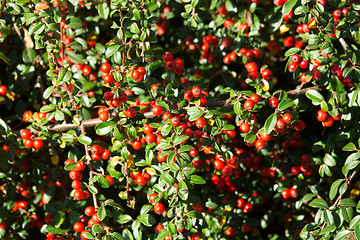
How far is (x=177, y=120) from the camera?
6.58 ft


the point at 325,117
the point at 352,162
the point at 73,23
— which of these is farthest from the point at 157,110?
the point at 352,162

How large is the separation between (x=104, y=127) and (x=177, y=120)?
41cm

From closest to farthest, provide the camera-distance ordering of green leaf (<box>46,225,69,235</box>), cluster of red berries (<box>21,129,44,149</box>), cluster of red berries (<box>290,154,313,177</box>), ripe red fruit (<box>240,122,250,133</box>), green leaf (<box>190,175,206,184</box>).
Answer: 1. green leaf (<box>190,175,206,184</box>)
2. ripe red fruit (<box>240,122,250,133</box>)
3. cluster of red berries (<box>21,129,44,149</box>)
4. green leaf (<box>46,225,69,235</box>)
5. cluster of red berries (<box>290,154,313,177</box>)

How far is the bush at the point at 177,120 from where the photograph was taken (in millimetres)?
2121

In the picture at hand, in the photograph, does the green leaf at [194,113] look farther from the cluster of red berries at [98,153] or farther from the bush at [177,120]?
the cluster of red berries at [98,153]

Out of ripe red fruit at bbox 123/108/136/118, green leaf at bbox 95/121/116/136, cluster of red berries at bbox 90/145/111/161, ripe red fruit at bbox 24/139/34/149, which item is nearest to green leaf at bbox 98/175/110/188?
cluster of red berries at bbox 90/145/111/161

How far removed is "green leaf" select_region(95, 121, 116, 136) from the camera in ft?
6.89

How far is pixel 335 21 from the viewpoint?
2312mm

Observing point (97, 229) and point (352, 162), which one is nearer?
point (97, 229)

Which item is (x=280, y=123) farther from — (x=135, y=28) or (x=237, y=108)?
(x=135, y=28)

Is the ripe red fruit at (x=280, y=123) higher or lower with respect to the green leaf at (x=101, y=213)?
higher

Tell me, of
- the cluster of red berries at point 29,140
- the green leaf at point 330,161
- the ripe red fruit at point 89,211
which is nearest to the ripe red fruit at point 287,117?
the green leaf at point 330,161

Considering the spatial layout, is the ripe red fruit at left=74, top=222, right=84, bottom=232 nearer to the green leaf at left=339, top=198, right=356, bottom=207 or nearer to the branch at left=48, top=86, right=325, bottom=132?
the branch at left=48, top=86, right=325, bottom=132

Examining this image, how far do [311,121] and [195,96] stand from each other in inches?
54.7
